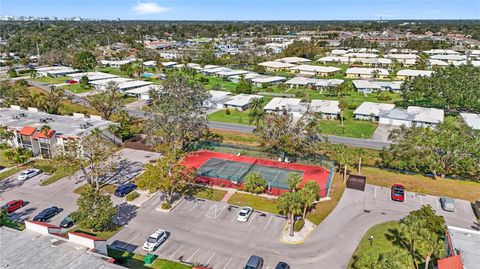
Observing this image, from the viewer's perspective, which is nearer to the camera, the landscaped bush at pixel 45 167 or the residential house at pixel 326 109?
the landscaped bush at pixel 45 167

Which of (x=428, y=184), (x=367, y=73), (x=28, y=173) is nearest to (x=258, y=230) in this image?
(x=428, y=184)

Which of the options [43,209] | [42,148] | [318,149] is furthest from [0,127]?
[318,149]

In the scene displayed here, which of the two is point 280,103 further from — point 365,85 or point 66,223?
point 66,223

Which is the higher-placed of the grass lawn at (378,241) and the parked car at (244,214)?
the parked car at (244,214)

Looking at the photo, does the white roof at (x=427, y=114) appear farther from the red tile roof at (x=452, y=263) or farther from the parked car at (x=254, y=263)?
the parked car at (x=254, y=263)

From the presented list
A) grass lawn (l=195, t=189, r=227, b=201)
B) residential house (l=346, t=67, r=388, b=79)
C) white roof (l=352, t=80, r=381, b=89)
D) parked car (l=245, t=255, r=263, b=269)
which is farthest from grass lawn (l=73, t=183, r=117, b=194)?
residential house (l=346, t=67, r=388, b=79)

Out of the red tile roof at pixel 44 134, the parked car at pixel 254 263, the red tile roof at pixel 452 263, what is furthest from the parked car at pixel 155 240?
the red tile roof at pixel 44 134
